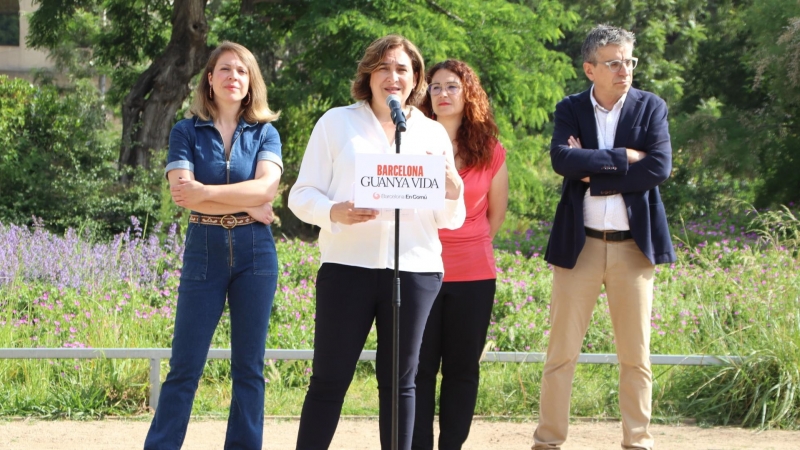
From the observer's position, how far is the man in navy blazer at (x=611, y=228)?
5.03m

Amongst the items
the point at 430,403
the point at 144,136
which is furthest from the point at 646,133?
the point at 144,136

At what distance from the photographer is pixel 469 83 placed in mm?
5164

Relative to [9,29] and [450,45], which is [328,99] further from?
[9,29]

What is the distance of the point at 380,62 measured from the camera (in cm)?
437

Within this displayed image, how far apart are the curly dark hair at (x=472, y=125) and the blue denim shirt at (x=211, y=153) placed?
1007 mm

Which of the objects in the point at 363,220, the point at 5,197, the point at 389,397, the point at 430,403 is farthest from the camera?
the point at 5,197

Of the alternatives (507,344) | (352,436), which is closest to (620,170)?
(352,436)

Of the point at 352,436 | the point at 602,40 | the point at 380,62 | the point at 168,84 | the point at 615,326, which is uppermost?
the point at 168,84

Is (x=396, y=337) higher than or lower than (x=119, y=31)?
lower

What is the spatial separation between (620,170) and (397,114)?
60.6 inches

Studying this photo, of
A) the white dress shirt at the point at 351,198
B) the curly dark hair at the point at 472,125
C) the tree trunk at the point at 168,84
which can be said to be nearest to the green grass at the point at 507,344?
the curly dark hair at the point at 472,125

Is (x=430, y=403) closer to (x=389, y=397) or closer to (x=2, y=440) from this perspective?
(x=389, y=397)

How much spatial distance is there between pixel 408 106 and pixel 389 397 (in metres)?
1.31

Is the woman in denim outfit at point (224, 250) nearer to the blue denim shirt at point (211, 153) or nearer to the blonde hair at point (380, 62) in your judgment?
the blue denim shirt at point (211, 153)
